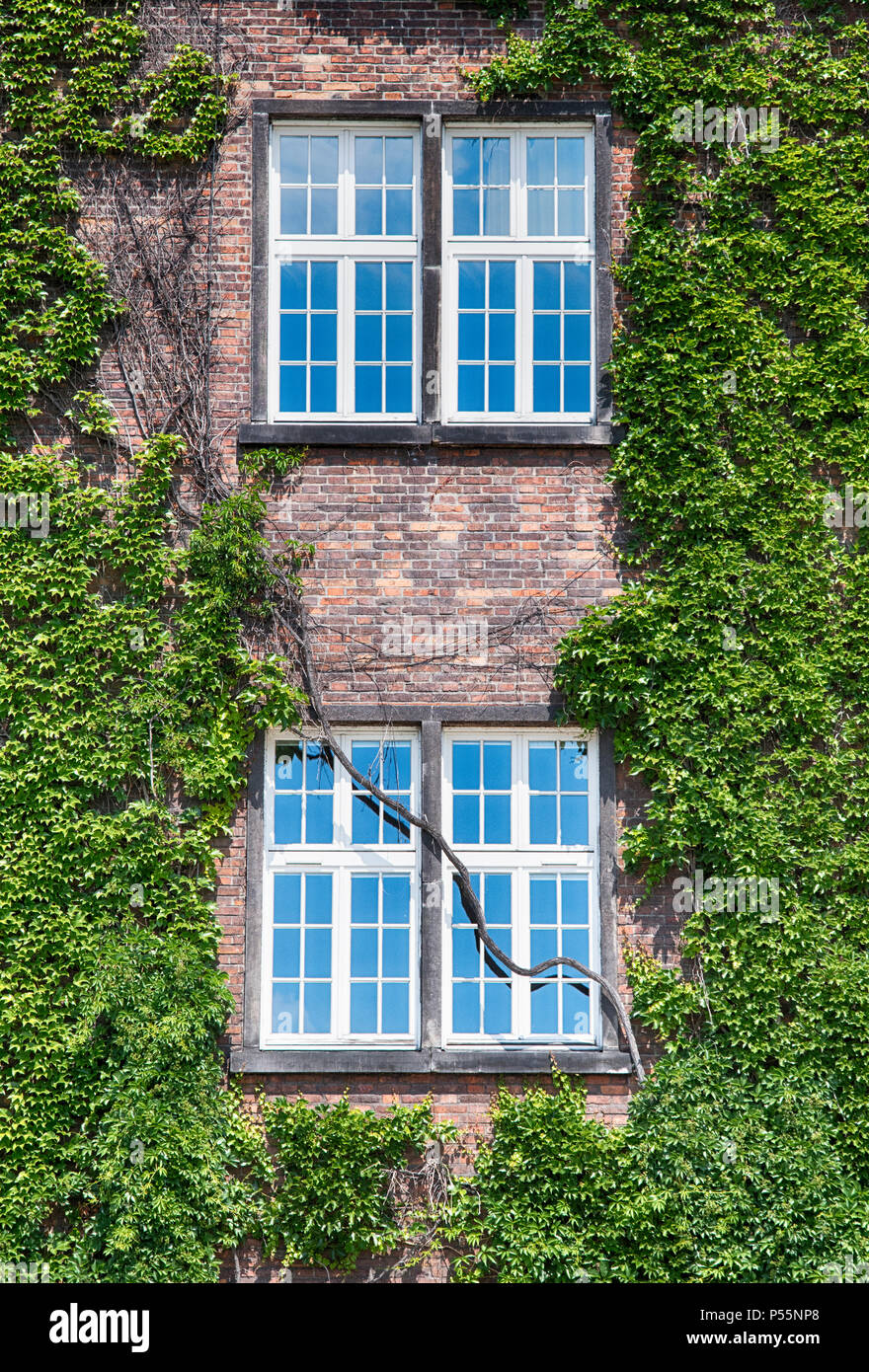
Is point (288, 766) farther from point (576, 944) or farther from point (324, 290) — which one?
point (324, 290)

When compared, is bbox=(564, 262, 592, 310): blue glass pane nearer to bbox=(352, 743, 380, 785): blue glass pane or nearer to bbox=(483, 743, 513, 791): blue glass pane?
bbox=(483, 743, 513, 791): blue glass pane

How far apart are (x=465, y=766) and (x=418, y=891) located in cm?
89

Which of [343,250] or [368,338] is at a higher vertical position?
[343,250]

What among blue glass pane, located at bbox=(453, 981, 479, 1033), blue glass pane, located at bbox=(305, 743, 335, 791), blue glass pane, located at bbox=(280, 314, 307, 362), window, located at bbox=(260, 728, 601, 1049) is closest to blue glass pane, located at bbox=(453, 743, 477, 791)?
window, located at bbox=(260, 728, 601, 1049)

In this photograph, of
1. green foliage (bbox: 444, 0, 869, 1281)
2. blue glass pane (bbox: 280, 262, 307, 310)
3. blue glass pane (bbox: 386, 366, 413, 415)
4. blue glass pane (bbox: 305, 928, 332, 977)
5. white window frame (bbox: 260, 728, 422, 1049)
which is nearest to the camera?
green foliage (bbox: 444, 0, 869, 1281)

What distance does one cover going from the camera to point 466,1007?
826 cm

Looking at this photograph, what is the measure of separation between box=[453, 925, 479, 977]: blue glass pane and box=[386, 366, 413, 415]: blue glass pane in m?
3.56

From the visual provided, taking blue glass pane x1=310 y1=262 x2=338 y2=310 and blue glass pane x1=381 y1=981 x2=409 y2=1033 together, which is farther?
blue glass pane x1=310 y1=262 x2=338 y2=310

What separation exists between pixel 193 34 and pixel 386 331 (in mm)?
2479

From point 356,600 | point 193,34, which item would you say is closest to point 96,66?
point 193,34

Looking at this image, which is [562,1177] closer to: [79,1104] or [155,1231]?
[155,1231]

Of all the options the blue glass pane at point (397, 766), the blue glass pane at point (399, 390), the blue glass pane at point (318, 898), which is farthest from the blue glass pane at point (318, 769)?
the blue glass pane at point (399, 390)

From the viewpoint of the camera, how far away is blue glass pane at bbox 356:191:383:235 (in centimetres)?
878

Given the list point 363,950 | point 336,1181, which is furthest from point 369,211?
point 336,1181
